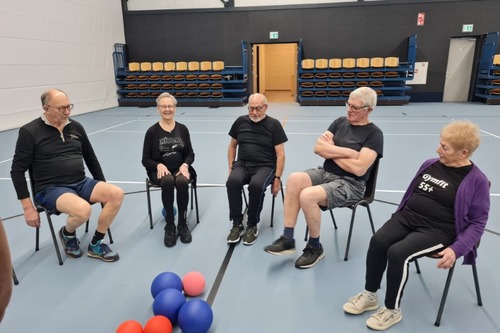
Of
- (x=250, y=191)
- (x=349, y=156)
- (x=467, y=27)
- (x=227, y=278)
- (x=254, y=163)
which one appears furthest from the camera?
(x=467, y=27)

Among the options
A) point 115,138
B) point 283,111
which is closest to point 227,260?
point 115,138

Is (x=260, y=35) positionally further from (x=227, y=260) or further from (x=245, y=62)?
(x=227, y=260)

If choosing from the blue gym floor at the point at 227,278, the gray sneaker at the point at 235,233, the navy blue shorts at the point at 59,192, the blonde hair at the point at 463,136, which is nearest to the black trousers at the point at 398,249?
the blue gym floor at the point at 227,278

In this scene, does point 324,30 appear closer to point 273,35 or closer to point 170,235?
point 273,35

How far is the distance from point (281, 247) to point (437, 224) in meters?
1.08

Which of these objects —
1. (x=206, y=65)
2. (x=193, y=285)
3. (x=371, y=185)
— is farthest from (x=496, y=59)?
(x=193, y=285)

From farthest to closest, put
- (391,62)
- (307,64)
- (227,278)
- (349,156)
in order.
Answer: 1. (307,64)
2. (391,62)
3. (349,156)
4. (227,278)

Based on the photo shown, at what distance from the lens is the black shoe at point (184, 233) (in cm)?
287

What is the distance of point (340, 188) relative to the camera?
2.51 meters

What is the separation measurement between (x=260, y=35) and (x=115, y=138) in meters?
7.43

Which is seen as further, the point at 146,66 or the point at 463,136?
the point at 146,66

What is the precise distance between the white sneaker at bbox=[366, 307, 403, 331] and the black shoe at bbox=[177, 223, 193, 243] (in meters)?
1.52

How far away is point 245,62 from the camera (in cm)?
1178

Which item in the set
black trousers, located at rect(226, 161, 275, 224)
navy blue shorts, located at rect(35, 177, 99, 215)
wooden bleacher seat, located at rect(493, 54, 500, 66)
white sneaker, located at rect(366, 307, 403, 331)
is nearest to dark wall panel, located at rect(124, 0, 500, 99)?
wooden bleacher seat, located at rect(493, 54, 500, 66)
